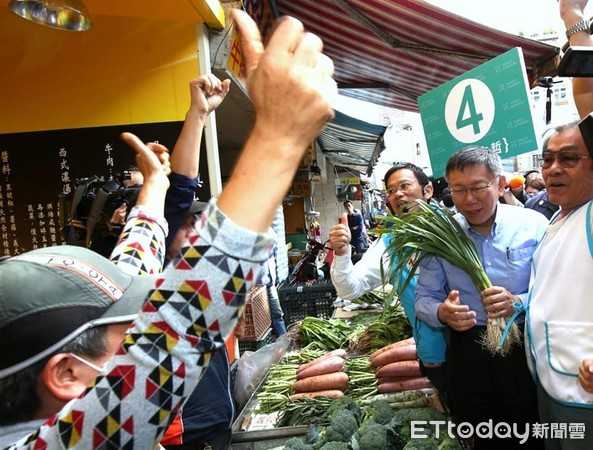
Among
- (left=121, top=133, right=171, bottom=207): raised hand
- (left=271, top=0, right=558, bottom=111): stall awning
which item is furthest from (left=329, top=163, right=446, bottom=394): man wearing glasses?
(left=271, top=0, right=558, bottom=111): stall awning

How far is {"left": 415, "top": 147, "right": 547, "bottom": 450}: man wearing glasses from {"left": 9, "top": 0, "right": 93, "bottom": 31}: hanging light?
2.55 metres

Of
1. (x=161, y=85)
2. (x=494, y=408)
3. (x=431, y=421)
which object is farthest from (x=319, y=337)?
(x=161, y=85)

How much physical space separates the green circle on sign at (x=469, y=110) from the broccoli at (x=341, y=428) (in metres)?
2.14

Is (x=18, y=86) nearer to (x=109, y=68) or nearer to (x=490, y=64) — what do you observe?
(x=109, y=68)

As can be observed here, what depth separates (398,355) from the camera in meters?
3.27

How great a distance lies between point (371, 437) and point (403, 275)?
3.31 feet

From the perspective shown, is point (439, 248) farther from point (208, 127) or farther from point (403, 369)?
point (208, 127)

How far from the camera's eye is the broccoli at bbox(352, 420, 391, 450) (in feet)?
7.27

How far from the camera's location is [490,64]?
3039 mm

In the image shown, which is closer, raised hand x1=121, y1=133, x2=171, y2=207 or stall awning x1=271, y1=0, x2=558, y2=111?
raised hand x1=121, y1=133, x2=171, y2=207

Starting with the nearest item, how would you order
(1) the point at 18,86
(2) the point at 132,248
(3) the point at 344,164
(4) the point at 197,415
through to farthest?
(2) the point at 132,248 < (4) the point at 197,415 < (1) the point at 18,86 < (3) the point at 344,164

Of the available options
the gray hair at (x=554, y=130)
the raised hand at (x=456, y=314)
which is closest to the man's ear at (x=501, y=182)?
the gray hair at (x=554, y=130)

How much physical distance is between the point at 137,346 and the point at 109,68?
3.67 m

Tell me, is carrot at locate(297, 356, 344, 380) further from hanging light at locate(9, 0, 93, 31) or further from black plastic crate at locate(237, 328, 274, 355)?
hanging light at locate(9, 0, 93, 31)
